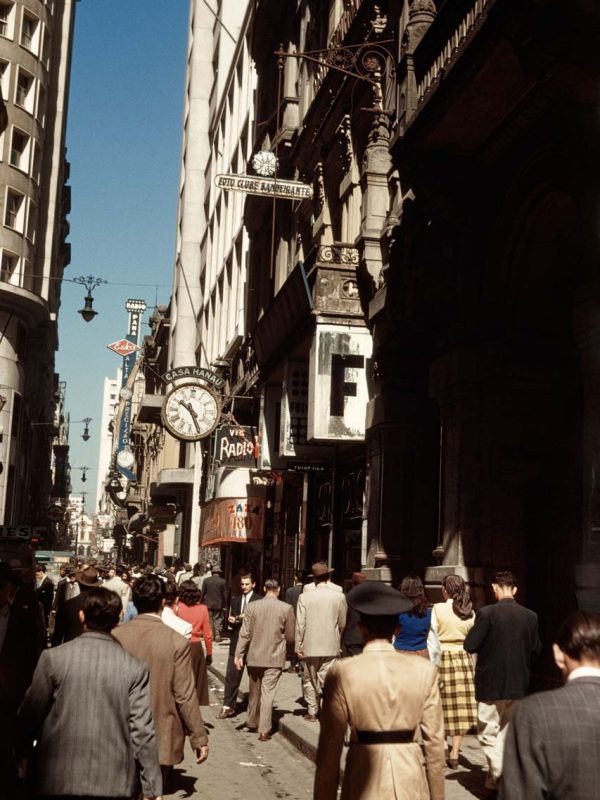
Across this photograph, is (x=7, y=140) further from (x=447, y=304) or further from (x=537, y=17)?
(x=537, y=17)

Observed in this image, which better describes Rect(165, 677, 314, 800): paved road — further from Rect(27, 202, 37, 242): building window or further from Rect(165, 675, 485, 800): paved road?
Rect(27, 202, 37, 242): building window

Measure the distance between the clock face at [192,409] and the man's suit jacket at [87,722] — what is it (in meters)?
25.8

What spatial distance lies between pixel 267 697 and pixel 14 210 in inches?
1719

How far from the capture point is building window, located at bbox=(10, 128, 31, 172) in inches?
2068

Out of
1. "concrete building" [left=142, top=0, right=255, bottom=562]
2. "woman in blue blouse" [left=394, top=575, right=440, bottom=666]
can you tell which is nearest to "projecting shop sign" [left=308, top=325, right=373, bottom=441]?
"woman in blue blouse" [left=394, top=575, right=440, bottom=666]

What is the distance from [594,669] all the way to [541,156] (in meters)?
9.92

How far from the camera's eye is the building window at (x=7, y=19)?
5181 cm

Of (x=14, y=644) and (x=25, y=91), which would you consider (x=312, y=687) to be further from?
(x=25, y=91)

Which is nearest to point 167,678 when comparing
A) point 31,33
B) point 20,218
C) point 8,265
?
point 8,265

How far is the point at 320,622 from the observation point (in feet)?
43.2

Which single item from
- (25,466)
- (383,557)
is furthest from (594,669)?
(25,466)

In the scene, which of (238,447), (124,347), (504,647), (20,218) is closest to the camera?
(504,647)

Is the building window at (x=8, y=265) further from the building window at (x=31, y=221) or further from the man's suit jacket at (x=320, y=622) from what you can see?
the man's suit jacket at (x=320, y=622)

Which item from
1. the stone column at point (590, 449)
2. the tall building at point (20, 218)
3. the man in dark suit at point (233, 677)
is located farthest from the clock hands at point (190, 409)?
the stone column at point (590, 449)
